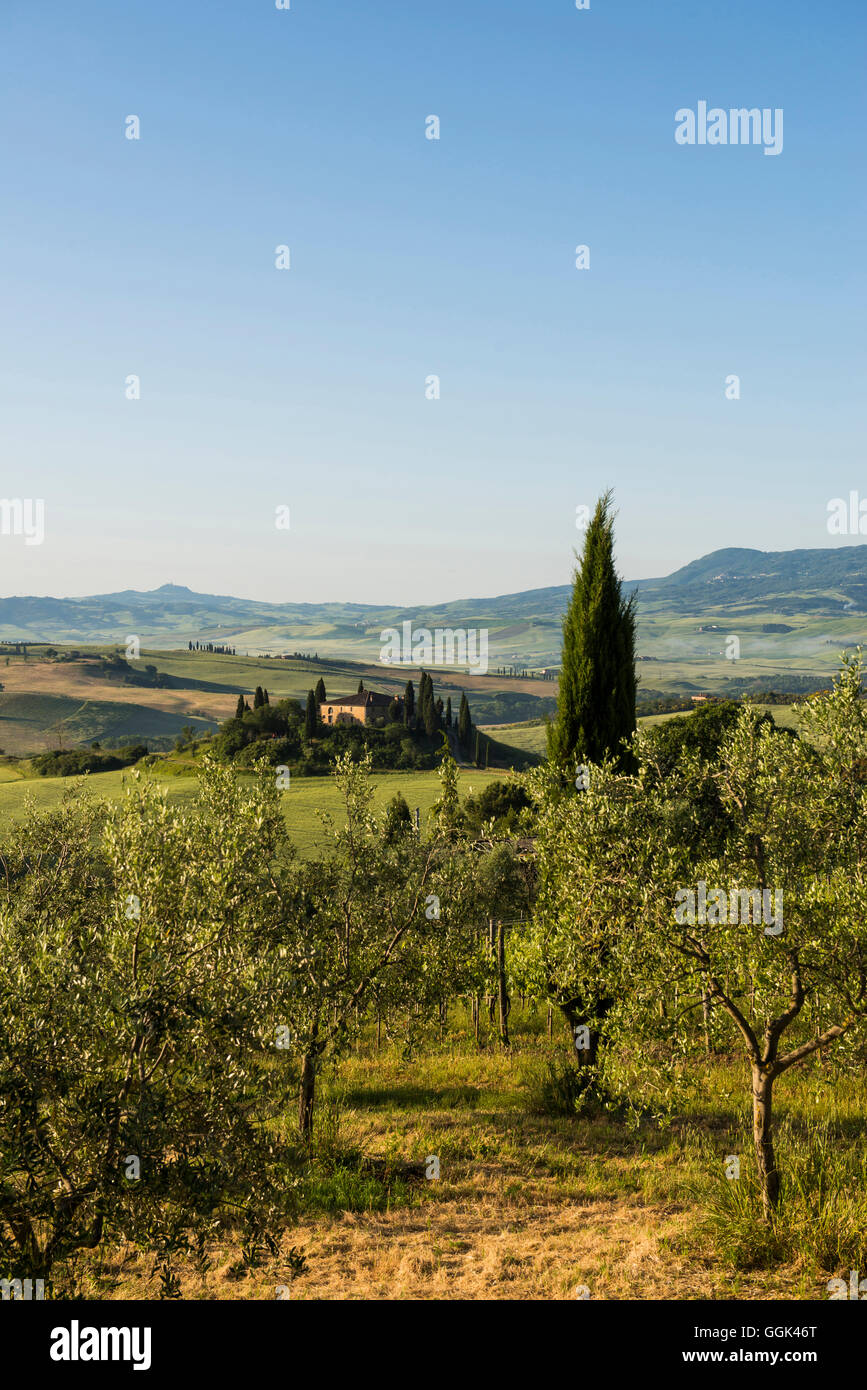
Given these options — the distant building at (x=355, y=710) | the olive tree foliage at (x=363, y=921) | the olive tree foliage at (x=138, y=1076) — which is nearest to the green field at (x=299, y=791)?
the distant building at (x=355, y=710)

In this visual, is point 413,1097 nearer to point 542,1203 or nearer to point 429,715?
point 542,1203

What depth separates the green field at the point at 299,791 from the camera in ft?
246

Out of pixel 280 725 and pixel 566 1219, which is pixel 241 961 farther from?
pixel 280 725

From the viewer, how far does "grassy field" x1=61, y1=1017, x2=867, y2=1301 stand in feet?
42.8

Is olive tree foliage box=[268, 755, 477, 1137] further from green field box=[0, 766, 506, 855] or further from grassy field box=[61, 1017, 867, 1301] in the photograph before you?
green field box=[0, 766, 506, 855]

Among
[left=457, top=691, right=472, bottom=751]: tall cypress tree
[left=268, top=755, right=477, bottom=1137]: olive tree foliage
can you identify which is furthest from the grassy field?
[left=457, top=691, right=472, bottom=751]: tall cypress tree

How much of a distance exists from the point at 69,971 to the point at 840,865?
10390mm

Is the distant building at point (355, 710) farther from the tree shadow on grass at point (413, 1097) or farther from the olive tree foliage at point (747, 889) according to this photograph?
the olive tree foliage at point (747, 889)

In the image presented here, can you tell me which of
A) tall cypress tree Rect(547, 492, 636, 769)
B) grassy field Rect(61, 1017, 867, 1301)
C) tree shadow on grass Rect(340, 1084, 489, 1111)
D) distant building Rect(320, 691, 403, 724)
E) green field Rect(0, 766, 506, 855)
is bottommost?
green field Rect(0, 766, 506, 855)

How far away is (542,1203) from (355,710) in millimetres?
140383

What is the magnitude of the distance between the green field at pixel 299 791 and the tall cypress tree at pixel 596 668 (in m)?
41.8

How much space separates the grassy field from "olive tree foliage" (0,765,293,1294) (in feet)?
4.79
